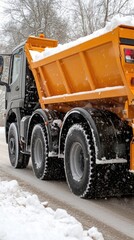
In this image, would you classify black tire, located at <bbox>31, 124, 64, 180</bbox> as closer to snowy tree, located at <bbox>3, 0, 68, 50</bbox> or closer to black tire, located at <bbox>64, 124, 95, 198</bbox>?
black tire, located at <bbox>64, 124, 95, 198</bbox>

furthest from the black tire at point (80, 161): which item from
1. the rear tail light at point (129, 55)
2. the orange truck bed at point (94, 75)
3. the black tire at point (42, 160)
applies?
the rear tail light at point (129, 55)

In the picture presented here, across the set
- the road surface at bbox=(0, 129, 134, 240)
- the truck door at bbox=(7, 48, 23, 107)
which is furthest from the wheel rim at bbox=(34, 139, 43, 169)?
the truck door at bbox=(7, 48, 23, 107)

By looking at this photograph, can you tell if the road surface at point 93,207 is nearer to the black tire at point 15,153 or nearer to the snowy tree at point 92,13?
the black tire at point 15,153

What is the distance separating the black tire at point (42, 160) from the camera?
20.9 ft

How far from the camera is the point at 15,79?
8.00 m

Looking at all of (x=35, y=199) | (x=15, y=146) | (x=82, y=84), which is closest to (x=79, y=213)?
(x=35, y=199)

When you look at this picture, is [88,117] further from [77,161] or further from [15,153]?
[15,153]

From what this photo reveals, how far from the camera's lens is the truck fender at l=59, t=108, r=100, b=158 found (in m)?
4.77

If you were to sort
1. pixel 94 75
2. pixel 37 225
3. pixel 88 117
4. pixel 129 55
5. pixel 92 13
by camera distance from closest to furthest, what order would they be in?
1. pixel 37 225
2. pixel 129 55
3. pixel 88 117
4. pixel 94 75
5. pixel 92 13

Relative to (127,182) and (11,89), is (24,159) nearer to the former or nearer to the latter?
(11,89)

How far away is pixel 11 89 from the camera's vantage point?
821 centimetres

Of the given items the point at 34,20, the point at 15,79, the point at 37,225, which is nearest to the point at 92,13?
the point at 34,20

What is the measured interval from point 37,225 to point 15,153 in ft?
15.6

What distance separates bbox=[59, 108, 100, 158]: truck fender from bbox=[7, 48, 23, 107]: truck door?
6.93 feet
